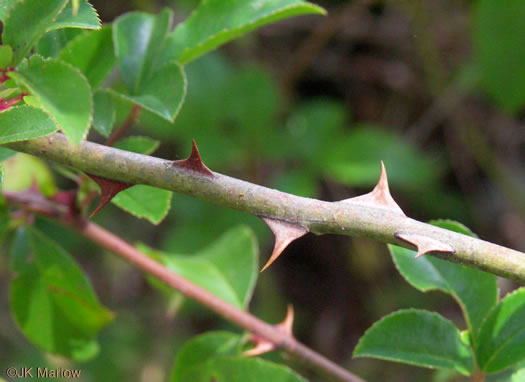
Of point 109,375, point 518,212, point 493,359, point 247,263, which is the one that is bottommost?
point 109,375

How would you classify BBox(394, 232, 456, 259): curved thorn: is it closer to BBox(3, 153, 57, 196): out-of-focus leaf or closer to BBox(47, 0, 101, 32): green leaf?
BBox(47, 0, 101, 32): green leaf

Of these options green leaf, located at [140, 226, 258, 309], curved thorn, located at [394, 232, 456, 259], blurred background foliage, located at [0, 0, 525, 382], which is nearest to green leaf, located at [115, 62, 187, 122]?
curved thorn, located at [394, 232, 456, 259]

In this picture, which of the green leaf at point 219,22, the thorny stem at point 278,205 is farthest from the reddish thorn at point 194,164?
the green leaf at point 219,22

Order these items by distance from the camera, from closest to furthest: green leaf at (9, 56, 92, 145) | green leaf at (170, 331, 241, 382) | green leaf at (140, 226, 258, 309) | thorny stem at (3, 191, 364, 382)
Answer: green leaf at (9, 56, 92, 145) < thorny stem at (3, 191, 364, 382) < green leaf at (170, 331, 241, 382) < green leaf at (140, 226, 258, 309)

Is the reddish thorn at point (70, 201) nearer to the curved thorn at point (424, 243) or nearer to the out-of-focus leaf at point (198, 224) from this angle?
the curved thorn at point (424, 243)

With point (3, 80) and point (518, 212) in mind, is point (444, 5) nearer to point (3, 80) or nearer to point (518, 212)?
point (518, 212)

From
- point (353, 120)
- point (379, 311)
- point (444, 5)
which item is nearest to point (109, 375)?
point (379, 311)
